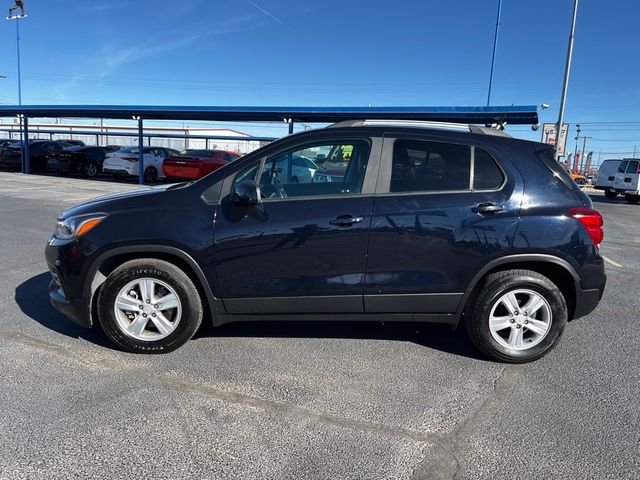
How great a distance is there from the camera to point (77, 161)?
22.9 m

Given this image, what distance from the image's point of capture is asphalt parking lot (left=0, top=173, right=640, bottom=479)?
255cm

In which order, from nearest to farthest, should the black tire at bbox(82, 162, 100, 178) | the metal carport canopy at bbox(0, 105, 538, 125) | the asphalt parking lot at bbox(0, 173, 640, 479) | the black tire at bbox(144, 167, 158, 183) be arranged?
1. the asphalt parking lot at bbox(0, 173, 640, 479)
2. the metal carport canopy at bbox(0, 105, 538, 125)
3. the black tire at bbox(144, 167, 158, 183)
4. the black tire at bbox(82, 162, 100, 178)

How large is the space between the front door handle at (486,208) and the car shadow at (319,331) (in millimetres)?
1234

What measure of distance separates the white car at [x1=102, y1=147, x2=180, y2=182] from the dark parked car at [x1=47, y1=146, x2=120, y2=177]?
8.57 ft

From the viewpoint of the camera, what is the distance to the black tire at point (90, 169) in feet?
75.9

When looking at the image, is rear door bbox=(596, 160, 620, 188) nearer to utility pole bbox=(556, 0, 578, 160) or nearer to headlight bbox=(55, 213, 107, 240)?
utility pole bbox=(556, 0, 578, 160)

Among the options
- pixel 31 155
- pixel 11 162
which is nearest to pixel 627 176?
pixel 31 155

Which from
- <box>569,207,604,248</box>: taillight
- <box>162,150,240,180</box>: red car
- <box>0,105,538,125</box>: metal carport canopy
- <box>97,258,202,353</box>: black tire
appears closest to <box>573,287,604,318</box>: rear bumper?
<box>569,207,604,248</box>: taillight

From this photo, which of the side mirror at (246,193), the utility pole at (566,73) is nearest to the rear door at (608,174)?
the utility pole at (566,73)

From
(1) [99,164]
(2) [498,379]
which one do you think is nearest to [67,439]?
(2) [498,379]

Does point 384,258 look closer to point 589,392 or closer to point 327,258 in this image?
point 327,258

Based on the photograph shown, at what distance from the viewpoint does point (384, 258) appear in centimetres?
360

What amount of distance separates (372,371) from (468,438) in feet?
3.13

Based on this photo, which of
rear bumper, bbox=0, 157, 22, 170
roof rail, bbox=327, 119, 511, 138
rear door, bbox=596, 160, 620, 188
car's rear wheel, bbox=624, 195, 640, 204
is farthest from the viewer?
rear bumper, bbox=0, 157, 22, 170
